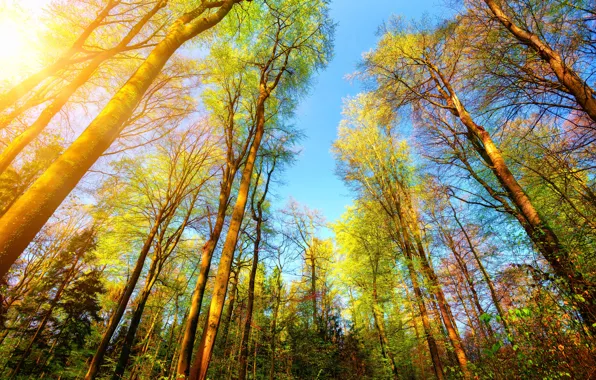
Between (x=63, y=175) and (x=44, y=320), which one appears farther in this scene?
(x=44, y=320)

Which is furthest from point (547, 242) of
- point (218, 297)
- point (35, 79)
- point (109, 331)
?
point (109, 331)

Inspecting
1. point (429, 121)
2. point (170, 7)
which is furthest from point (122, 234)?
point (429, 121)

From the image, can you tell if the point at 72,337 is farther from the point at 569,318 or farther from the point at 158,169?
the point at 569,318

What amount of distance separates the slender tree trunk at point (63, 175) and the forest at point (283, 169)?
0.02 metres

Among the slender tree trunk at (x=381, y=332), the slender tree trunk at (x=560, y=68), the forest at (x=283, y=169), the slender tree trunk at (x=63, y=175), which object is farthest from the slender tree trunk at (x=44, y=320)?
the slender tree trunk at (x=560, y=68)

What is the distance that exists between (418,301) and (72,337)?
17.1 metres

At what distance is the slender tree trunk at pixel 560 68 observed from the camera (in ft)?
12.6

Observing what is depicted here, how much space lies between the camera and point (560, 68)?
415 cm

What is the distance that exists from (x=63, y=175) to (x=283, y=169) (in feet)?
30.3

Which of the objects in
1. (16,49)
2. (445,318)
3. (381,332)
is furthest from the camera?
(381,332)

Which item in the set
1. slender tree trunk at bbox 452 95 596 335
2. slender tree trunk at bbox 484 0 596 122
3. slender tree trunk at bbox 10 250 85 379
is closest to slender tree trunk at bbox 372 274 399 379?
slender tree trunk at bbox 452 95 596 335

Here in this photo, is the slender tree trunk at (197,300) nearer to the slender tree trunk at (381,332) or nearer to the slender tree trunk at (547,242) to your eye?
the slender tree trunk at (547,242)

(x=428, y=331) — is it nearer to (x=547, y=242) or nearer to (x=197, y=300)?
(x=547, y=242)

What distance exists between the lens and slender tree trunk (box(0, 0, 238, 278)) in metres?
1.43
